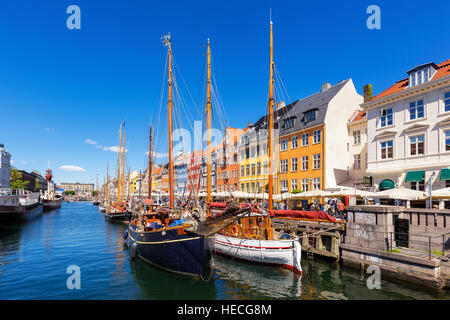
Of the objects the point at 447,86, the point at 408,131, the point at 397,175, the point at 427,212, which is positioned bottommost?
the point at 427,212

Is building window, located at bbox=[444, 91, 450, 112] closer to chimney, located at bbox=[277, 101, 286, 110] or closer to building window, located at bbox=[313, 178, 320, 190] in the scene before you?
building window, located at bbox=[313, 178, 320, 190]

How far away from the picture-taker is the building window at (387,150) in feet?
96.0

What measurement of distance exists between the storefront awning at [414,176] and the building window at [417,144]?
6.77 feet

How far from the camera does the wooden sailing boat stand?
17.9 meters

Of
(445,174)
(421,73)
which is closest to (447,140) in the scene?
(445,174)

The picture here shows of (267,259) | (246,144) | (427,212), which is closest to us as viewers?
(427,212)

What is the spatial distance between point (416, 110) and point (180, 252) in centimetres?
2640

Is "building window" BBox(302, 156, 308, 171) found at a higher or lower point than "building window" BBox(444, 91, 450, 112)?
lower

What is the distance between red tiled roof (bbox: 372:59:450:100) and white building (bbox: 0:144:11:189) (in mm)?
132612

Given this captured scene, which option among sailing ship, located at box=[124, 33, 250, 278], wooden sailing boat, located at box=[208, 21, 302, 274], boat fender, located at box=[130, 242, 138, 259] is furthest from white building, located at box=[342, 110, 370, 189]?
boat fender, located at box=[130, 242, 138, 259]

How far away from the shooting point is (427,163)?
25.8 meters
